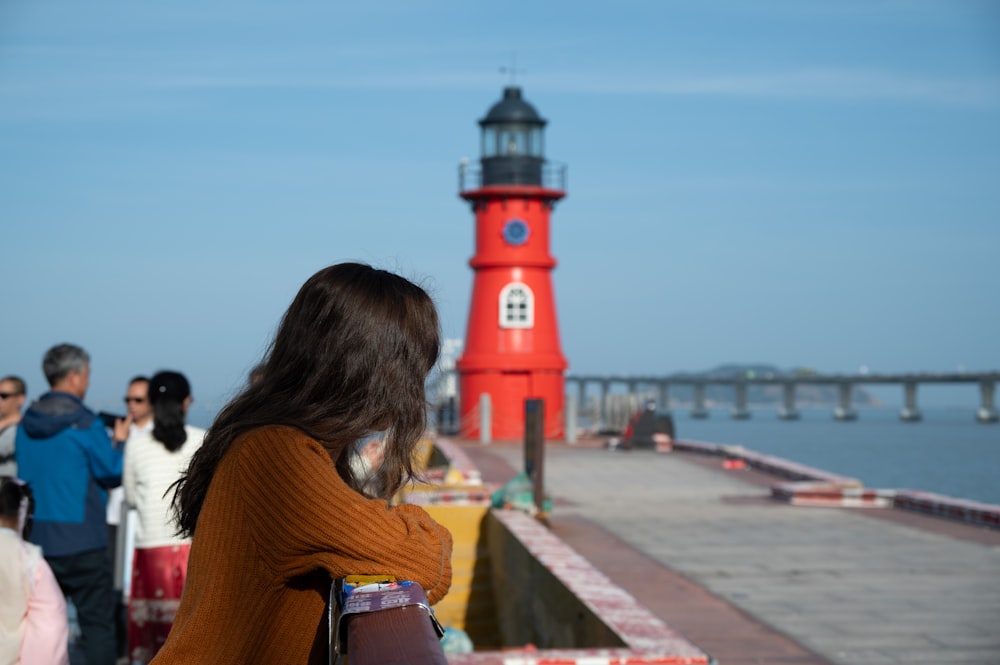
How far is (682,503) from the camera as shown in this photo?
593 inches

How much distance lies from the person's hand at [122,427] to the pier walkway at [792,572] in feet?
9.97

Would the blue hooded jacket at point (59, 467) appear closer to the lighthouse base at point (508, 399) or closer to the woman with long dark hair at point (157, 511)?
the woman with long dark hair at point (157, 511)

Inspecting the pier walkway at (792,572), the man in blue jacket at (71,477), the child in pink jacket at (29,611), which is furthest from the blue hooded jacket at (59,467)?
the pier walkway at (792,572)

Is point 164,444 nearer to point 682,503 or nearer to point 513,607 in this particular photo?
point 513,607

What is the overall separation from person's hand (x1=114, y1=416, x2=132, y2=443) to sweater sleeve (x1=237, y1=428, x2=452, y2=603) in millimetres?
5489

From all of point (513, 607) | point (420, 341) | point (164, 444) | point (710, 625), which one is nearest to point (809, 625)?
point (710, 625)

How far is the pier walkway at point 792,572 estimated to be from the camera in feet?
22.0

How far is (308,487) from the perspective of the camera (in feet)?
5.48

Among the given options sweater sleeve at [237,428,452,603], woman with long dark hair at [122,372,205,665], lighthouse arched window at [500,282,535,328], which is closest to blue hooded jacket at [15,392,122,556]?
woman with long dark hair at [122,372,205,665]

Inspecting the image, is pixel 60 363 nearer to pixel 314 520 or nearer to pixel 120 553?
pixel 120 553

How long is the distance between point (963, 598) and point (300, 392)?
23.4 ft

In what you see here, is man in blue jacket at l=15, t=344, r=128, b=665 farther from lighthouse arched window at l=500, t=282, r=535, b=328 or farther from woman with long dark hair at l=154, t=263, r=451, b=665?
lighthouse arched window at l=500, t=282, r=535, b=328

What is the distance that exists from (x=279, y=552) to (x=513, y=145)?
30680 mm

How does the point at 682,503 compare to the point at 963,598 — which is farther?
the point at 682,503
